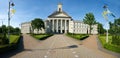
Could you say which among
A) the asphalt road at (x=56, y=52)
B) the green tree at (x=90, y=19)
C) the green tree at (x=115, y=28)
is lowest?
the asphalt road at (x=56, y=52)

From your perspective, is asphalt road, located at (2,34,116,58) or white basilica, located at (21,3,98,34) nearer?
asphalt road, located at (2,34,116,58)

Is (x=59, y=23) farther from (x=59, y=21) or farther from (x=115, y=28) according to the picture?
(x=115, y=28)

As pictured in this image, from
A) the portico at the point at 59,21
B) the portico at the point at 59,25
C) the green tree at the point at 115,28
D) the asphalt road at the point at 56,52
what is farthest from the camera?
the portico at the point at 59,25

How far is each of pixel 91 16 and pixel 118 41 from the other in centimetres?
8658

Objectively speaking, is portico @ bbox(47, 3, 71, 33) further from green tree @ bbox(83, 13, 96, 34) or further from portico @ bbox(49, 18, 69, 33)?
green tree @ bbox(83, 13, 96, 34)

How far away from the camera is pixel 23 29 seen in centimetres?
19475

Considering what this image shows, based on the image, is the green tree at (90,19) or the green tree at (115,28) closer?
the green tree at (115,28)

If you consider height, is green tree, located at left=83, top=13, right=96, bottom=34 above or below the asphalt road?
above

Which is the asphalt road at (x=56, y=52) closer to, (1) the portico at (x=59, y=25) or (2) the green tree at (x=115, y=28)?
(2) the green tree at (x=115, y=28)

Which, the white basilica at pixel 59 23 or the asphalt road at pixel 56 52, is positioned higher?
the white basilica at pixel 59 23

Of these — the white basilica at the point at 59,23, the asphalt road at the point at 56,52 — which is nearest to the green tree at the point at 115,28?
the white basilica at the point at 59,23

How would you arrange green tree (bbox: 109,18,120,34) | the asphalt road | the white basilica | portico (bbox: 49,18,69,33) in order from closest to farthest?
the asphalt road < green tree (bbox: 109,18,120,34) < the white basilica < portico (bbox: 49,18,69,33)

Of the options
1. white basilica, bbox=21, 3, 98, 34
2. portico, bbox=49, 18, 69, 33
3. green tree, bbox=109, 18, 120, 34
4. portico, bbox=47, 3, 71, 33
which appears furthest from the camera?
portico, bbox=49, 18, 69, 33

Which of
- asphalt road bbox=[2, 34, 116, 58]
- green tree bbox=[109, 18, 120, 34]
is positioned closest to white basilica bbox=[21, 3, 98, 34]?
green tree bbox=[109, 18, 120, 34]
